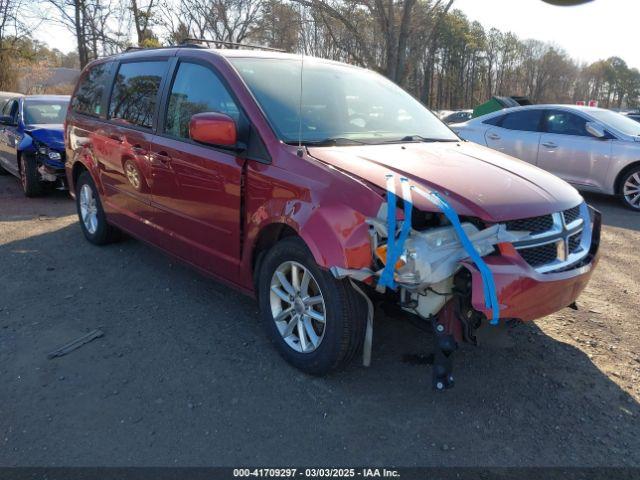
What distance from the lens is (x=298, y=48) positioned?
32.2m

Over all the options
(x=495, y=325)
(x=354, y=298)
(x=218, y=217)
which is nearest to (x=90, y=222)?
(x=218, y=217)

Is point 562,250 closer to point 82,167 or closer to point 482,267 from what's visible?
point 482,267

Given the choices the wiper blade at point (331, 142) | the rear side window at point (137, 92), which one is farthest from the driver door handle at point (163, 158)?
the wiper blade at point (331, 142)

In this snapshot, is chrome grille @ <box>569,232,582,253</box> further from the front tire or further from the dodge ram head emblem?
the front tire

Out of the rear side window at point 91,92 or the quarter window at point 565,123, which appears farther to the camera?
the quarter window at point 565,123

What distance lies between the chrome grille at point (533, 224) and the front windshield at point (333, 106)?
1223 millimetres

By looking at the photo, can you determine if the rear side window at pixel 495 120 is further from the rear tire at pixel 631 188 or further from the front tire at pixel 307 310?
the front tire at pixel 307 310

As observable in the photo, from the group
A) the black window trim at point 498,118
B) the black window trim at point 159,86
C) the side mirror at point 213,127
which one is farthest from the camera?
the black window trim at point 498,118

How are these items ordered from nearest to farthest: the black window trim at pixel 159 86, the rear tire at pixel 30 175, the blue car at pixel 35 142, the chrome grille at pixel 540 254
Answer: the chrome grille at pixel 540 254
the black window trim at pixel 159 86
the blue car at pixel 35 142
the rear tire at pixel 30 175

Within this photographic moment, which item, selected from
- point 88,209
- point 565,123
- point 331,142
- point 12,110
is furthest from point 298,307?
point 12,110

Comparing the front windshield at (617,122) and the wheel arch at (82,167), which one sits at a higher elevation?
the front windshield at (617,122)

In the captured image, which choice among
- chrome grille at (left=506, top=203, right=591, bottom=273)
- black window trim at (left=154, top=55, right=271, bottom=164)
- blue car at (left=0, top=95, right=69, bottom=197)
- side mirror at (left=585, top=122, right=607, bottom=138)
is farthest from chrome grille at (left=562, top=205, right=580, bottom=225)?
blue car at (left=0, top=95, right=69, bottom=197)

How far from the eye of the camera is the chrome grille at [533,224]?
2.74 m

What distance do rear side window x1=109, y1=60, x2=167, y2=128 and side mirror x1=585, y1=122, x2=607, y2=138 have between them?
6718 millimetres
